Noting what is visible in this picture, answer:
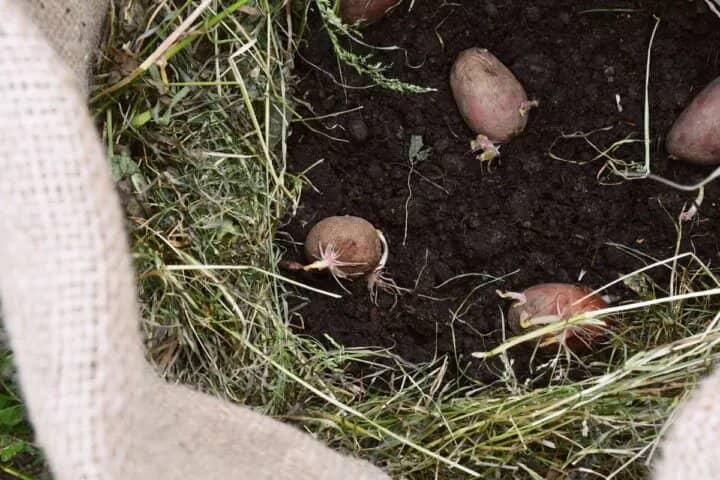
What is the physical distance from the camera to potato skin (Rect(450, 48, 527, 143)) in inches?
39.4

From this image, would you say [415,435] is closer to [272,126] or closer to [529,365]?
[529,365]

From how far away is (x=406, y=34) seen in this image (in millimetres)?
1069

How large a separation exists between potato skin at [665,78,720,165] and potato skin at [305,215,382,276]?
387mm

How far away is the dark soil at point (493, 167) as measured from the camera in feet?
3.40

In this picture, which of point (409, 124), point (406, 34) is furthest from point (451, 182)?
point (406, 34)

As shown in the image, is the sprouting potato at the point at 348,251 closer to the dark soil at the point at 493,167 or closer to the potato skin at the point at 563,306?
the dark soil at the point at 493,167

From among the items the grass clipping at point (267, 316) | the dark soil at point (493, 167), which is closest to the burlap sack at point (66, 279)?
the grass clipping at point (267, 316)

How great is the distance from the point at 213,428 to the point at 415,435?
270mm

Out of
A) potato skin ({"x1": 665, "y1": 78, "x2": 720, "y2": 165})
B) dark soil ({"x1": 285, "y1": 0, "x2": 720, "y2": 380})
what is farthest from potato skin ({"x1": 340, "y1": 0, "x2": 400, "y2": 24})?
potato skin ({"x1": 665, "y1": 78, "x2": 720, "y2": 165})

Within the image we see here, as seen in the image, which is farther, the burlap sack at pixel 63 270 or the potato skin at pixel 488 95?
the potato skin at pixel 488 95

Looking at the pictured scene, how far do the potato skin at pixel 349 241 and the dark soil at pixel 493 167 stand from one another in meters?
0.04

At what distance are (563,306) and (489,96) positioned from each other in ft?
0.87

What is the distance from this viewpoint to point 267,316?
0.96 meters

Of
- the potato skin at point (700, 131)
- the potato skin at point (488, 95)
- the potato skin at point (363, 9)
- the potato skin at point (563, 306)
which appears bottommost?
the potato skin at point (563, 306)
